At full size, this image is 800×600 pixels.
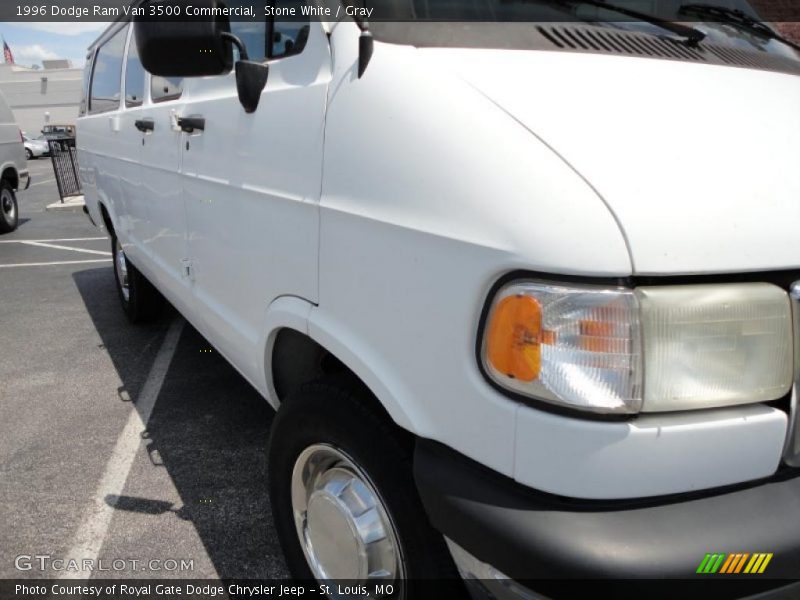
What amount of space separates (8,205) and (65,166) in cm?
314

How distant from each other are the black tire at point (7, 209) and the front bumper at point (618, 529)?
10.5 meters

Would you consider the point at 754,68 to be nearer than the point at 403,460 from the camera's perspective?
No

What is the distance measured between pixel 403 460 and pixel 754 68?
1.40 m

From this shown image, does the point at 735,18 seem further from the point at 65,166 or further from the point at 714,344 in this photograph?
the point at 65,166

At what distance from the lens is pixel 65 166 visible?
1259cm

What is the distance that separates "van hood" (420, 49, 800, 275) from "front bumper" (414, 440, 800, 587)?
Answer: 0.45 meters

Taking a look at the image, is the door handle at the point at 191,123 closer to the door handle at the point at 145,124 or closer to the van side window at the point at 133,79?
the door handle at the point at 145,124

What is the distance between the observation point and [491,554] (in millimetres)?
1191

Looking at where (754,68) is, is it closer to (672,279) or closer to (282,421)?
(672,279)

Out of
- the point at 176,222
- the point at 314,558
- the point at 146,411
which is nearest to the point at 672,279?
the point at 314,558

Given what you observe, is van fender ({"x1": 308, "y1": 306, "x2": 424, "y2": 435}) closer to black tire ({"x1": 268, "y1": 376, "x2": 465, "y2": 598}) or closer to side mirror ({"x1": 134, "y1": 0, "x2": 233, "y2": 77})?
black tire ({"x1": 268, "y1": 376, "x2": 465, "y2": 598})

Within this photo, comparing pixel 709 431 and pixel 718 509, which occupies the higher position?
pixel 709 431

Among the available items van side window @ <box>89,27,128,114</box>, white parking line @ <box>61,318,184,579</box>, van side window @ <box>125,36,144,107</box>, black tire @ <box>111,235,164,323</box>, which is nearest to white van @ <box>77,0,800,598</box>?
white parking line @ <box>61,318,184,579</box>

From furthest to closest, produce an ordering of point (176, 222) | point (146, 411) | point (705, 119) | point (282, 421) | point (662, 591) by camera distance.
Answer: point (146, 411)
point (176, 222)
point (282, 421)
point (705, 119)
point (662, 591)
